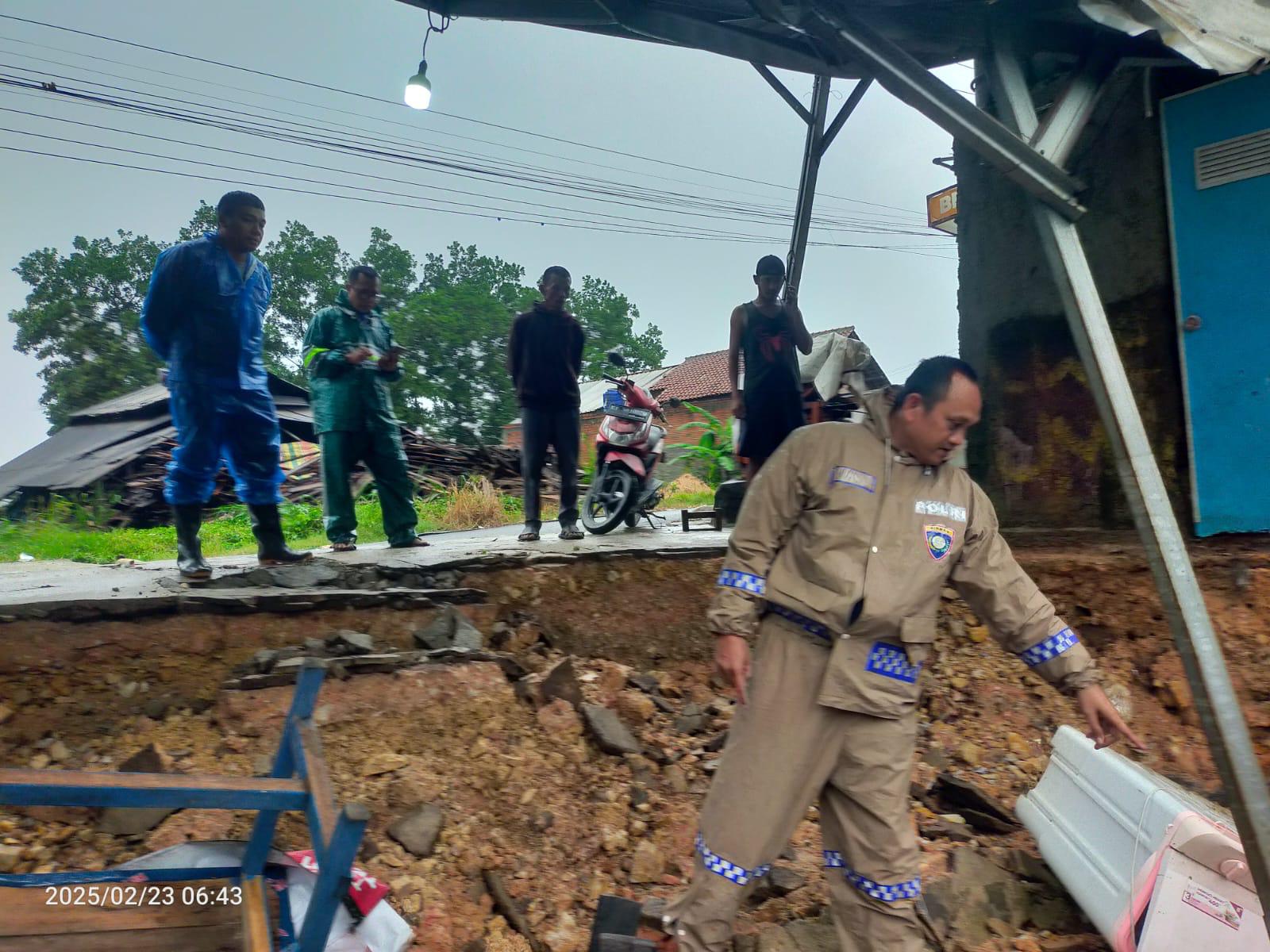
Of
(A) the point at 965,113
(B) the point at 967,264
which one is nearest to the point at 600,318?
(B) the point at 967,264

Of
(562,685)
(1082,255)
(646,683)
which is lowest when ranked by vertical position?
(646,683)

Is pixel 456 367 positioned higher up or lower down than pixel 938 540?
higher up

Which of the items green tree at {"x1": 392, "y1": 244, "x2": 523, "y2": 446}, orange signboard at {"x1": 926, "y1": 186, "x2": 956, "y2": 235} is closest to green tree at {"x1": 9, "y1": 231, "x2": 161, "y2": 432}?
green tree at {"x1": 392, "y1": 244, "x2": 523, "y2": 446}

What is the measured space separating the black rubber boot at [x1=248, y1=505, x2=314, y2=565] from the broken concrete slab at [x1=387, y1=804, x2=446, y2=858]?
1855 millimetres

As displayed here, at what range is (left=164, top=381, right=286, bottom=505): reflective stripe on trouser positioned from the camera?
389cm

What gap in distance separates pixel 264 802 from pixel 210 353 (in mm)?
2657

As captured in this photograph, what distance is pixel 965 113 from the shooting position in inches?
111

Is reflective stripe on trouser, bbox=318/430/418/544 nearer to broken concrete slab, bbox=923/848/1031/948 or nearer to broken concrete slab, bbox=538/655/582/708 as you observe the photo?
broken concrete slab, bbox=538/655/582/708

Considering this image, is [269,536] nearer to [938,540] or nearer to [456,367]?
[938,540]

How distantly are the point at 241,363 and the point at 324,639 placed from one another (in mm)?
1536

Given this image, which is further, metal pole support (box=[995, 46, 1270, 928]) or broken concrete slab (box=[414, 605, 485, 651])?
broken concrete slab (box=[414, 605, 485, 651])

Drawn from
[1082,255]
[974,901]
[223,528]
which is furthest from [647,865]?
[223,528]

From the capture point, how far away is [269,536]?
4.33 m

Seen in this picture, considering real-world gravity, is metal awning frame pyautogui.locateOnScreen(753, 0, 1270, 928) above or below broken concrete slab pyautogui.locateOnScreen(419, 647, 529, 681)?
above
